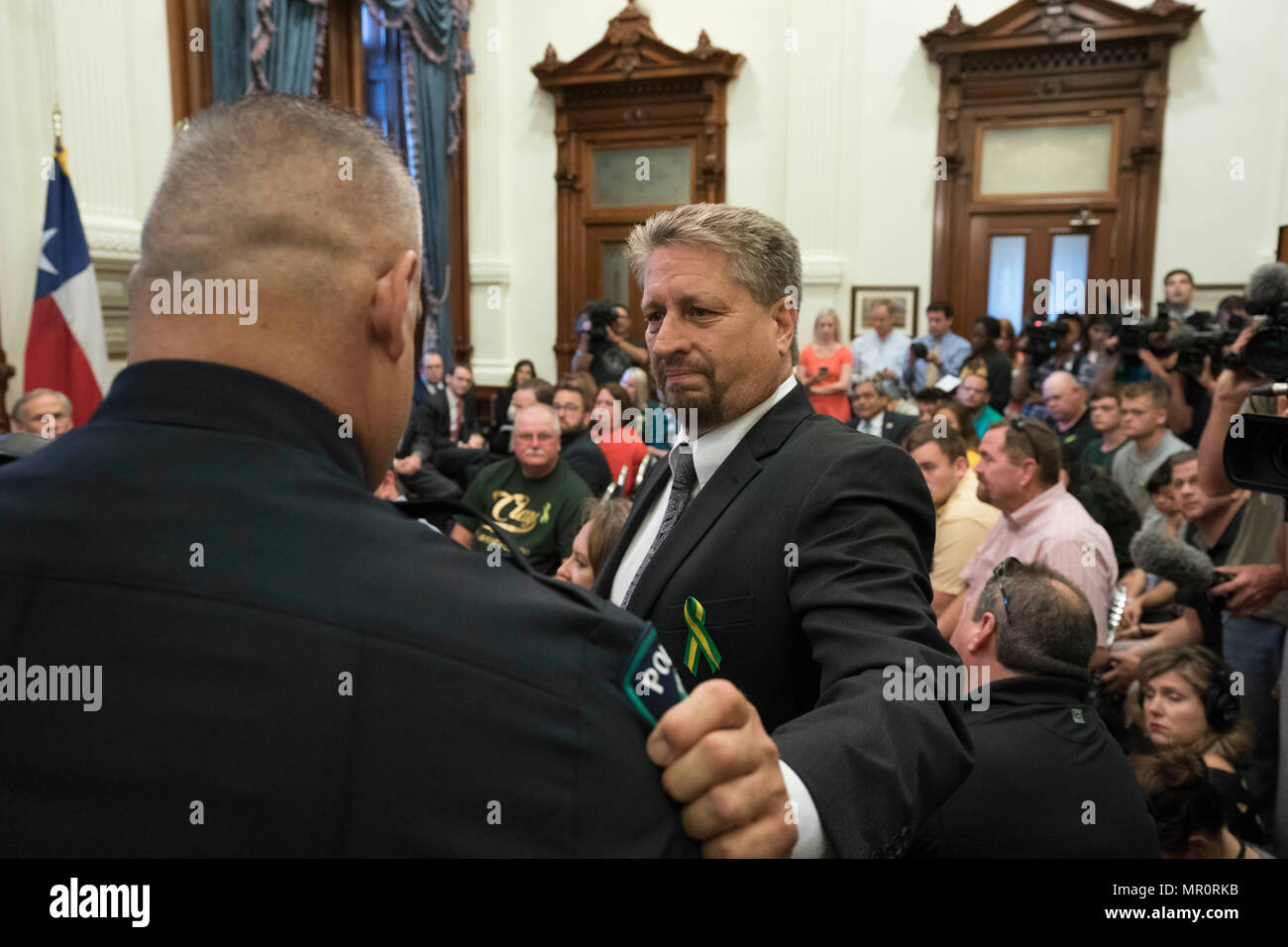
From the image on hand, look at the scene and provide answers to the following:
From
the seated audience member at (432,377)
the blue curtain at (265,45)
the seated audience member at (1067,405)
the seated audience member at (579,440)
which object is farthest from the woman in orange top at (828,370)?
the blue curtain at (265,45)

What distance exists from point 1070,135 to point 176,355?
30.5 ft

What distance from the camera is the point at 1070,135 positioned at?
8734 millimetres

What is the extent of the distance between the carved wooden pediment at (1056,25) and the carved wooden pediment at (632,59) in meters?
1.86

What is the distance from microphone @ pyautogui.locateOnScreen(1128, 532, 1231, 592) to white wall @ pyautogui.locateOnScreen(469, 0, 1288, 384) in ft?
20.3

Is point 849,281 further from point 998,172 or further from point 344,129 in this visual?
point 344,129

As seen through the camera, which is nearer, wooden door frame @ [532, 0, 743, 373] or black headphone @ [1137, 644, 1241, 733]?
black headphone @ [1137, 644, 1241, 733]

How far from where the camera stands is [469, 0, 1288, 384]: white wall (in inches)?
322

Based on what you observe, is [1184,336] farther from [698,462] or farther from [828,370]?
[828,370]

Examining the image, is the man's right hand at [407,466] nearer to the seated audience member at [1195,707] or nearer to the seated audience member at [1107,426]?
the seated audience member at [1107,426]

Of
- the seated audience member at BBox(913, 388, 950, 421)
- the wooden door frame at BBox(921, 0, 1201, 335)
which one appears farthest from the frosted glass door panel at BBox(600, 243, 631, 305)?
the seated audience member at BBox(913, 388, 950, 421)

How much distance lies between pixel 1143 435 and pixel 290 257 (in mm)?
4345

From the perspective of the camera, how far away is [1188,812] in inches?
85.9

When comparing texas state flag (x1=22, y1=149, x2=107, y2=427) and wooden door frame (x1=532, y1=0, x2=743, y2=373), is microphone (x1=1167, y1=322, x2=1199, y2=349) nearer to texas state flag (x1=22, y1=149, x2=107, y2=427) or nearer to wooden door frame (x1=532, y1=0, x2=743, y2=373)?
texas state flag (x1=22, y1=149, x2=107, y2=427)

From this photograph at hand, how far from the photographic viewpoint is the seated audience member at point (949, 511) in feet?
11.6
